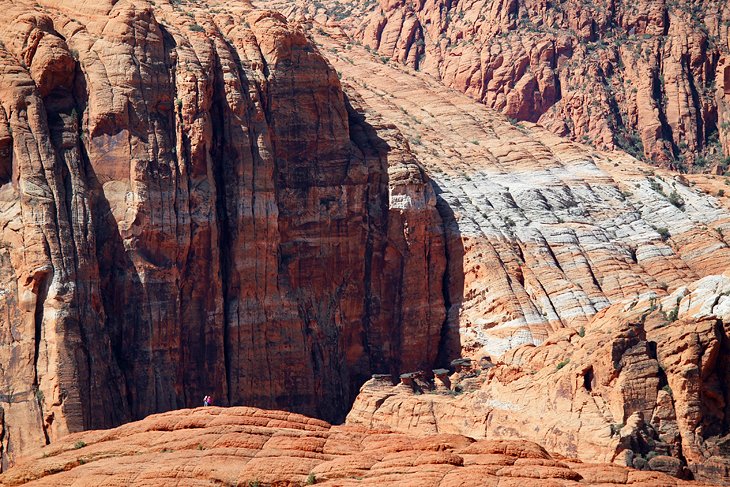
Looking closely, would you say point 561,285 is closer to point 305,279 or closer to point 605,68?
point 305,279

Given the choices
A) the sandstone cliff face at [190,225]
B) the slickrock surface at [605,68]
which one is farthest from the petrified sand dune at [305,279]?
the slickrock surface at [605,68]

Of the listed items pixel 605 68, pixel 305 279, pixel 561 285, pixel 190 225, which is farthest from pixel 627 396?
pixel 605 68

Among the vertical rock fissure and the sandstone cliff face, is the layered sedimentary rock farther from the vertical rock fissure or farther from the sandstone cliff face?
the vertical rock fissure

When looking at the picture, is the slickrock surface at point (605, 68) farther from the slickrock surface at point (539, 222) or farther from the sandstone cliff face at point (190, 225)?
the sandstone cliff face at point (190, 225)

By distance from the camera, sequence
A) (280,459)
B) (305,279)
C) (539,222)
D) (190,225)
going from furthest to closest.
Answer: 1. (539,222)
2. (305,279)
3. (190,225)
4. (280,459)

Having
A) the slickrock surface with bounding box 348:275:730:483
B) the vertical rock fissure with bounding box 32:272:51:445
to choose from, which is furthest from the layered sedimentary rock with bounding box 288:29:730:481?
the vertical rock fissure with bounding box 32:272:51:445

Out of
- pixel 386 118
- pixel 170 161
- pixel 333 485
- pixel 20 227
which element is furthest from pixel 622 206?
pixel 333 485
